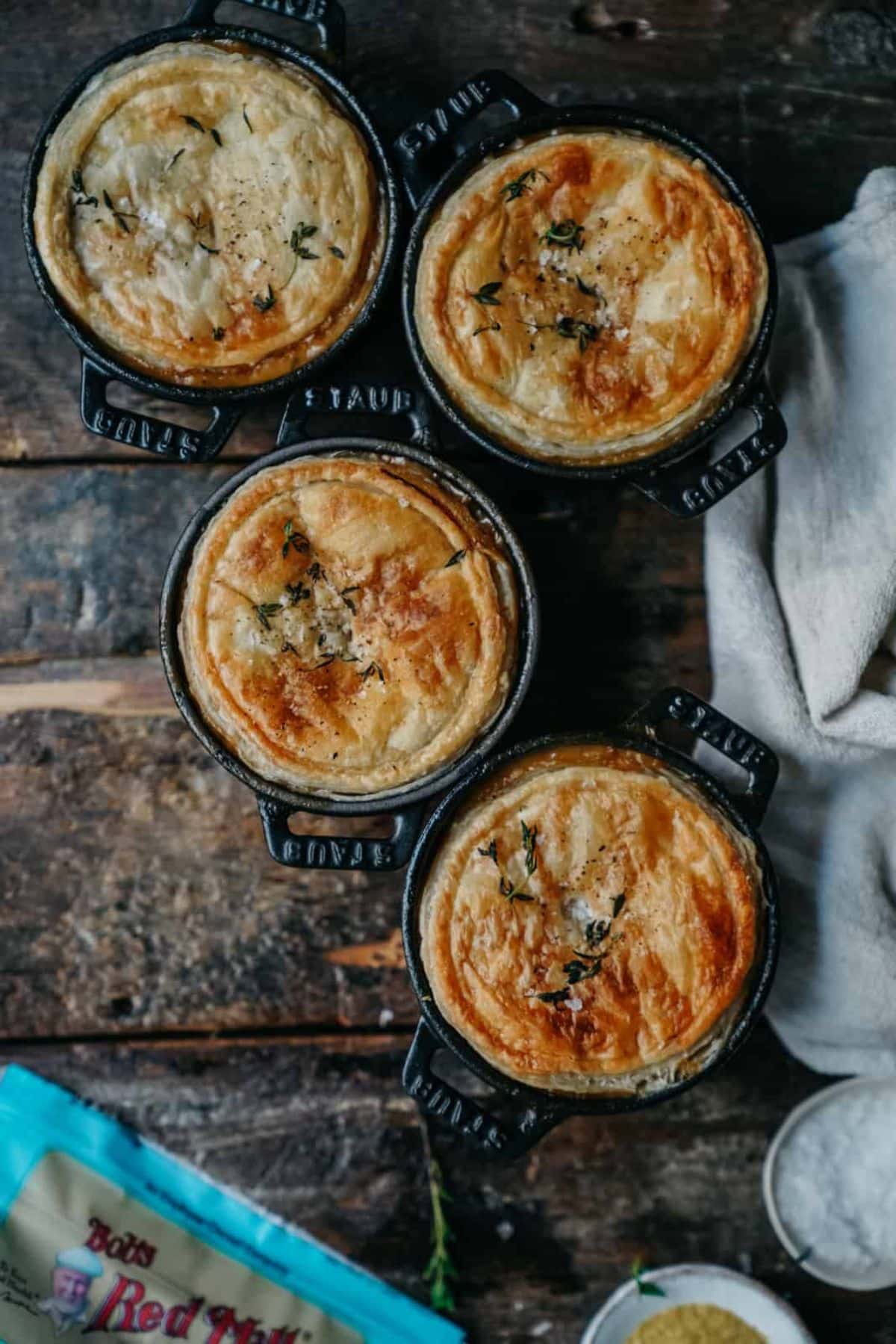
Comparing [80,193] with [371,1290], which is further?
[371,1290]

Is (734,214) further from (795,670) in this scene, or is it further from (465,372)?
(795,670)

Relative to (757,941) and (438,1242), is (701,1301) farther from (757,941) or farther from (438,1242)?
(757,941)

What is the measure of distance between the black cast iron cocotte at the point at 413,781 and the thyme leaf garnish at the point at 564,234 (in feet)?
1.16

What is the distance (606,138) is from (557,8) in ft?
1.75

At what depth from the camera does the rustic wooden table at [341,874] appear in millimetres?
2588

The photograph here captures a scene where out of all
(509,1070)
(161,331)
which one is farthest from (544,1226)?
(161,331)

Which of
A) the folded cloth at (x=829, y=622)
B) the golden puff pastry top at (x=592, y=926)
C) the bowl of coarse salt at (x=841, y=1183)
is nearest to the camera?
the golden puff pastry top at (x=592, y=926)

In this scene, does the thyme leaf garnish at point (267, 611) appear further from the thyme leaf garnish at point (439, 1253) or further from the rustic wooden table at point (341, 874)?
the thyme leaf garnish at point (439, 1253)

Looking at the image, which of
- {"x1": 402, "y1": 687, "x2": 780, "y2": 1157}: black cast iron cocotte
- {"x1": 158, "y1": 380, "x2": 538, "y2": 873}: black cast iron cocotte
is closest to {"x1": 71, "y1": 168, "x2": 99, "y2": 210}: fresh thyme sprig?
{"x1": 158, "y1": 380, "x2": 538, "y2": 873}: black cast iron cocotte

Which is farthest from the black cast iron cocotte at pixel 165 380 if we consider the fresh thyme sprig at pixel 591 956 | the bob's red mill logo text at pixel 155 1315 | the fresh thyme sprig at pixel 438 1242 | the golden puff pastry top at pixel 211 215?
the bob's red mill logo text at pixel 155 1315

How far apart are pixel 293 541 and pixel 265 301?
1.40 feet

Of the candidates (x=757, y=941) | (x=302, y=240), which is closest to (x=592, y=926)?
(x=757, y=941)

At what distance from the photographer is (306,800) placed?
7.41 ft

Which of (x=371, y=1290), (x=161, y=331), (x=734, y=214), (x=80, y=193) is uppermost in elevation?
(x=734, y=214)
